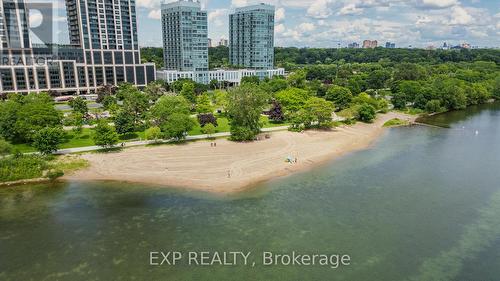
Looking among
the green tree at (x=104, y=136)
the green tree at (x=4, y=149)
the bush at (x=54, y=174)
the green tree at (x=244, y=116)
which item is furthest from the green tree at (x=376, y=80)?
the green tree at (x=4, y=149)

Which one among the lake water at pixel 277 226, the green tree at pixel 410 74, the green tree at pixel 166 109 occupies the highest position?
the green tree at pixel 410 74

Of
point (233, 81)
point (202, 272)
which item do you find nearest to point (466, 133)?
point (202, 272)

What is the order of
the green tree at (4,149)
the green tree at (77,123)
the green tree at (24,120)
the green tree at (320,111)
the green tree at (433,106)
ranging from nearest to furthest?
the green tree at (4,149)
the green tree at (24,120)
the green tree at (77,123)
the green tree at (320,111)
the green tree at (433,106)

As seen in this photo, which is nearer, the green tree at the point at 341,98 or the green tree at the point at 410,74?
the green tree at the point at 341,98

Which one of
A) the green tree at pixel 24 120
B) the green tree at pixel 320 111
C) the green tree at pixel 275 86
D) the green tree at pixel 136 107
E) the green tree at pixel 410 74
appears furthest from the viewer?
the green tree at pixel 410 74

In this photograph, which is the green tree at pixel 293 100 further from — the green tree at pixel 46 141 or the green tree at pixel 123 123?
the green tree at pixel 46 141

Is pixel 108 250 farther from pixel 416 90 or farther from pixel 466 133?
pixel 416 90

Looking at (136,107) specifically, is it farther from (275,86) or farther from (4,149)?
(275,86)

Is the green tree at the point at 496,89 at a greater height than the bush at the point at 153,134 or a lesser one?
greater
